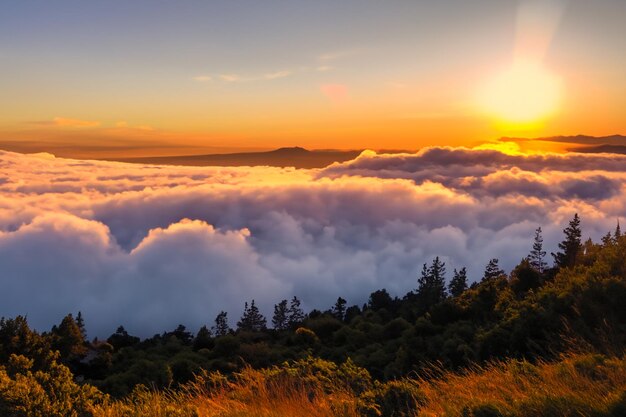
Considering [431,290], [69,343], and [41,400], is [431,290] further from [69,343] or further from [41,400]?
[41,400]

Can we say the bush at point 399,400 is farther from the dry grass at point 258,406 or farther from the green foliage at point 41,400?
the green foliage at point 41,400

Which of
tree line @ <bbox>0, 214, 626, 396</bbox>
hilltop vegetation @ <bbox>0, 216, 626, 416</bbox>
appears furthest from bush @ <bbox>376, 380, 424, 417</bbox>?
tree line @ <bbox>0, 214, 626, 396</bbox>

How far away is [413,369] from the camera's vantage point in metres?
25.0

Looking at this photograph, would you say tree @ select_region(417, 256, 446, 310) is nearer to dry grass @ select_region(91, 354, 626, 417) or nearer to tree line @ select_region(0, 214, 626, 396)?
tree line @ select_region(0, 214, 626, 396)

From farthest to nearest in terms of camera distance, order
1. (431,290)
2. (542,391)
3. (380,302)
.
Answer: (380,302) → (431,290) → (542,391)

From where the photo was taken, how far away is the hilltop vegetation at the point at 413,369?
7.14 m

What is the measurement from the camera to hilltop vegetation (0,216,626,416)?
7.14m

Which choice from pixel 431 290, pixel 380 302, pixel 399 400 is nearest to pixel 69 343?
pixel 399 400

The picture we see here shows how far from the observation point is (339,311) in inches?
3725

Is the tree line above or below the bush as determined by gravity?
below

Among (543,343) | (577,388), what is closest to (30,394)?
(577,388)

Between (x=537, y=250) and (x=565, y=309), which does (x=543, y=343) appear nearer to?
(x=565, y=309)

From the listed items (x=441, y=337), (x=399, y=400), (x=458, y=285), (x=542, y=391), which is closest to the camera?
(x=542, y=391)

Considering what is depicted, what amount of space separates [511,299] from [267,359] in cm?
2015
